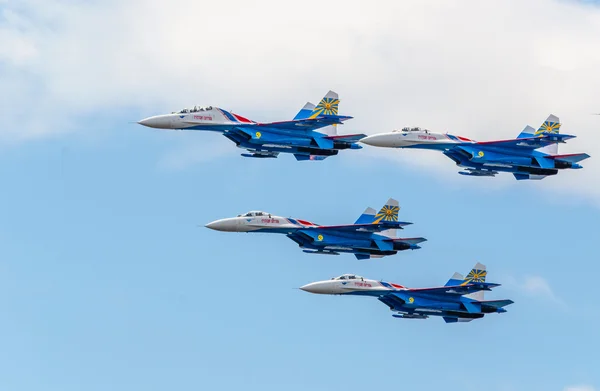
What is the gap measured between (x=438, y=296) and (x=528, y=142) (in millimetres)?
17375

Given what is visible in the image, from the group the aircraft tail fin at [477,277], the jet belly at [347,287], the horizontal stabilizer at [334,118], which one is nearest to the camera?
the horizontal stabilizer at [334,118]

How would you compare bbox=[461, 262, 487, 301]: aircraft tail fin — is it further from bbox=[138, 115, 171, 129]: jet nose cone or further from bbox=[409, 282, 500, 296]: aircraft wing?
bbox=[138, 115, 171, 129]: jet nose cone

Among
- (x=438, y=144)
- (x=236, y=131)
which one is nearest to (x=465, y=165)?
(x=438, y=144)

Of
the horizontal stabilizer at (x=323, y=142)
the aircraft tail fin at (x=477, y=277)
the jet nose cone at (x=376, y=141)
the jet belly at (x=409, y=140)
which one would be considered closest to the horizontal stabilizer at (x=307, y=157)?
the horizontal stabilizer at (x=323, y=142)

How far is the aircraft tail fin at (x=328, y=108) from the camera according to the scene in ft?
474

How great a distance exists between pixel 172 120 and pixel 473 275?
3299 cm

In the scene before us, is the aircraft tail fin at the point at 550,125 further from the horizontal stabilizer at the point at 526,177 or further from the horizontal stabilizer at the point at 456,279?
the horizontal stabilizer at the point at 456,279

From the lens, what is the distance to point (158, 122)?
468ft

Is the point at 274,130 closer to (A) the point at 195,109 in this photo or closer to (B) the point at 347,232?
(A) the point at 195,109

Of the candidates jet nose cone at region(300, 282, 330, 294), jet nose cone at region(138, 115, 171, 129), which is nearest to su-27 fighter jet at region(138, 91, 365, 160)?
jet nose cone at region(138, 115, 171, 129)

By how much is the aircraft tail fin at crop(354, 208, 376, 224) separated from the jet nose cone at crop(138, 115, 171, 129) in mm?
20259

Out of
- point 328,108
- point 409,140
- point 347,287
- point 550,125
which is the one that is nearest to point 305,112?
point 328,108

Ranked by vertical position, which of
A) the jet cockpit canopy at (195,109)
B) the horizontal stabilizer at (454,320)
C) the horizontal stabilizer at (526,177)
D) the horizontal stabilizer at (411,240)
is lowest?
the horizontal stabilizer at (454,320)

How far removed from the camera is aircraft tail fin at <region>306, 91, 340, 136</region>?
14462cm
